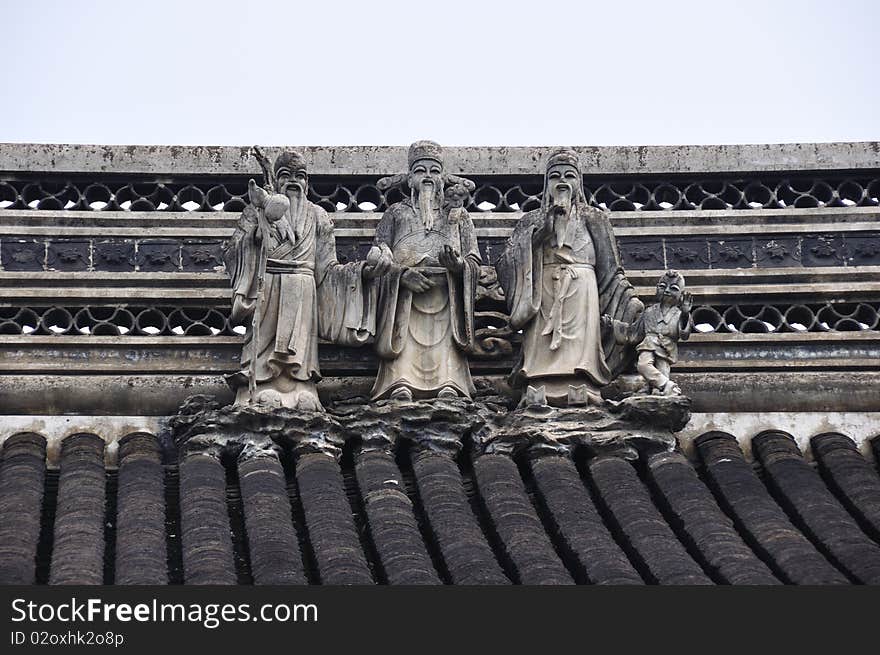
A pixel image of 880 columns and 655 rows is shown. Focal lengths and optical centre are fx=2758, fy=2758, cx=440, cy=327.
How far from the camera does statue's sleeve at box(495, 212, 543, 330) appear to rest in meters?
24.7

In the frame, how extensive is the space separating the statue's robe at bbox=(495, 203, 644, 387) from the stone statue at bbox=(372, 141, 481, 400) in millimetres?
433

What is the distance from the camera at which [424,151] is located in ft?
82.7

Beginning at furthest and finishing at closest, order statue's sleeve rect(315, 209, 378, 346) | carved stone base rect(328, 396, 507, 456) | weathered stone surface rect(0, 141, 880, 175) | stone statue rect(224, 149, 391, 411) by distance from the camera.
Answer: weathered stone surface rect(0, 141, 880, 175) → statue's sleeve rect(315, 209, 378, 346) → stone statue rect(224, 149, 391, 411) → carved stone base rect(328, 396, 507, 456)

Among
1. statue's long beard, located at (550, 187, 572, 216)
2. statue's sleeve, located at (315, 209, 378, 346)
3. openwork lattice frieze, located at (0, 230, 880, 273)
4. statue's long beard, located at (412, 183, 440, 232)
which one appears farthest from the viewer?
openwork lattice frieze, located at (0, 230, 880, 273)

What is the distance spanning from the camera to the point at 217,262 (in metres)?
26.1

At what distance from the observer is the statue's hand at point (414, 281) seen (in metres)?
24.7

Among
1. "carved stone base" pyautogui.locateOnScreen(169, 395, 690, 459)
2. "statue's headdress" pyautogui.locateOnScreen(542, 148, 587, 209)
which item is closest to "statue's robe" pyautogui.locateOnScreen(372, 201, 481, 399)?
"carved stone base" pyautogui.locateOnScreen(169, 395, 690, 459)

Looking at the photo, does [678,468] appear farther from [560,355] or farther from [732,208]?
[732,208]

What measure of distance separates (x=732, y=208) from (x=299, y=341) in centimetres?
504

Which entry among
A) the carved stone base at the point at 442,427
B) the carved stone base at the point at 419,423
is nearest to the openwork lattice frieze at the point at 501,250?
the carved stone base at the point at 442,427

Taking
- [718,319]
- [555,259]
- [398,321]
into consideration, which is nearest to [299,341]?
[398,321]

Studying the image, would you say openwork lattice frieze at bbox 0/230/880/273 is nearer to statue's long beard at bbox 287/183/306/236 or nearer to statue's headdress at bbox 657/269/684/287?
statue's long beard at bbox 287/183/306/236

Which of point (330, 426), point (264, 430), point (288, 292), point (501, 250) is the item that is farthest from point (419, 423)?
point (501, 250)

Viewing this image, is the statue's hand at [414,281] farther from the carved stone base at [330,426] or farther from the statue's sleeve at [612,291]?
the statue's sleeve at [612,291]
